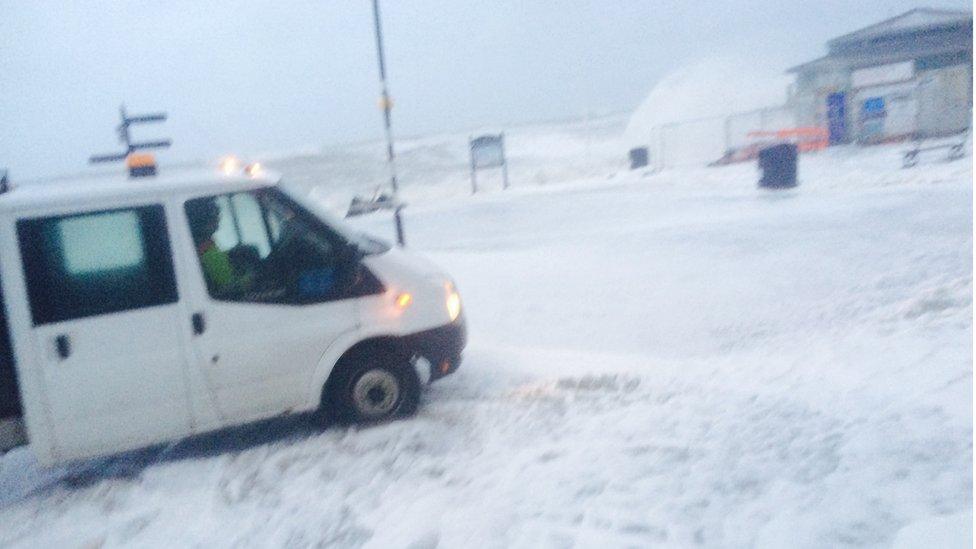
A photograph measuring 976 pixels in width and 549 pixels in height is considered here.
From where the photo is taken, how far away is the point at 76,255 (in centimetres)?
484

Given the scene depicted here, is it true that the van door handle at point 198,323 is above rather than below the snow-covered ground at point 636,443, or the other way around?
above

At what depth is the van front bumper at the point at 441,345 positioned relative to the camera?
18.5 ft

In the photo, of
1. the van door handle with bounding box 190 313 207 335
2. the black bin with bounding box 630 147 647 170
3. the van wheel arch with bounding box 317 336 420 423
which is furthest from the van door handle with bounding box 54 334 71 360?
the black bin with bounding box 630 147 647 170

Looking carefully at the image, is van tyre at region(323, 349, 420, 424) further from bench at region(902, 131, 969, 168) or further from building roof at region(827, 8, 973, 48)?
building roof at region(827, 8, 973, 48)

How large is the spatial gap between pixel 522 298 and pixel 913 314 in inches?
174

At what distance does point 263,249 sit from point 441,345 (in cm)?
143

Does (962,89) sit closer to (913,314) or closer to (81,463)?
(913,314)

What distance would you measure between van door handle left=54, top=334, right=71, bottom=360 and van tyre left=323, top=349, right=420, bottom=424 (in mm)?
1664

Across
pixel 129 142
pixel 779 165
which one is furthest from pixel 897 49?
pixel 129 142

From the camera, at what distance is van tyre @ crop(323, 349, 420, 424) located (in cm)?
551

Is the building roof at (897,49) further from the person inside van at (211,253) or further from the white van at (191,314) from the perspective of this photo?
the person inside van at (211,253)

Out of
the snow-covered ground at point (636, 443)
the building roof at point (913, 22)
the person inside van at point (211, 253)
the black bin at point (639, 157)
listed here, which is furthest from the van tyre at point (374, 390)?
the building roof at point (913, 22)

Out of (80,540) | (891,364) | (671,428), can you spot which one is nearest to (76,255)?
(80,540)

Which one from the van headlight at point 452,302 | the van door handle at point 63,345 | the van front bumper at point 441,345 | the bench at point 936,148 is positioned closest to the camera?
the van door handle at point 63,345
